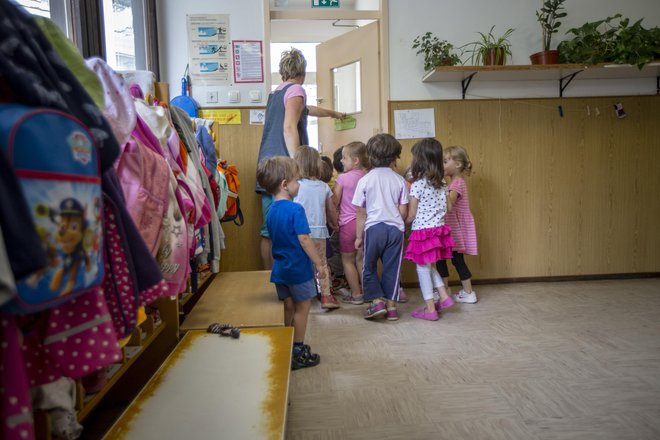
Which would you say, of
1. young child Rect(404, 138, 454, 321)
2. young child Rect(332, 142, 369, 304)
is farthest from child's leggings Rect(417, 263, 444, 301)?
young child Rect(332, 142, 369, 304)

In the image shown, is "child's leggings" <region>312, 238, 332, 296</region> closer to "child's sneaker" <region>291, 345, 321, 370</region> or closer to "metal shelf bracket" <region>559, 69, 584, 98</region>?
"child's sneaker" <region>291, 345, 321, 370</region>

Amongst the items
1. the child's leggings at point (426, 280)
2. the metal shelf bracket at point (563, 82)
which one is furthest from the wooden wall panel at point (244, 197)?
the metal shelf bracket at point (563, 82)

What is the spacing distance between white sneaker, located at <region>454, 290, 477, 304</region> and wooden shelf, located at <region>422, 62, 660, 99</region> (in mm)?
1575

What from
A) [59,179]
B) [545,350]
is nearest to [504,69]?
[545,350]

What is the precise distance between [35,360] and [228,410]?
22.2 inches

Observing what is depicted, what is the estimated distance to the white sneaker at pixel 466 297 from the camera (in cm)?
332

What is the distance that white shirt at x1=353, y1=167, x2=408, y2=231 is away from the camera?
2930 mm

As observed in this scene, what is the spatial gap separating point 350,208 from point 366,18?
4.94ft

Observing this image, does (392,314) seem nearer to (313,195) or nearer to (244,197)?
(313,195)

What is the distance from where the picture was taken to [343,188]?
3.41 meters

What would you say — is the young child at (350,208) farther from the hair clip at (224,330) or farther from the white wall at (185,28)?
the hair clip at (224,330)

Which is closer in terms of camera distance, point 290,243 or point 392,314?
point 290,243

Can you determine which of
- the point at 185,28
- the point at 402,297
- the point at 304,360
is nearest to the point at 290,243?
the point at 304,360

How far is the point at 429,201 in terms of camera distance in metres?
3.03
